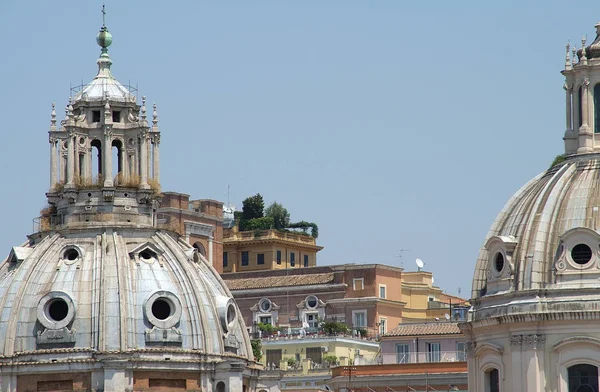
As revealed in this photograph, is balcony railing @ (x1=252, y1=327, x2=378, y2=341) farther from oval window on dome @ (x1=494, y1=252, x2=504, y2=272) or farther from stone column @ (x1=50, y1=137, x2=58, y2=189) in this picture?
oval window on dome @ (x1=494, y1=252, x2=504, y2=272)

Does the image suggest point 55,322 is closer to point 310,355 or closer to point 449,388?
point 449,388

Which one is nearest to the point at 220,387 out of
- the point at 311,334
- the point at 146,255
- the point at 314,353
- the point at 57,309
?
the point at 146,255

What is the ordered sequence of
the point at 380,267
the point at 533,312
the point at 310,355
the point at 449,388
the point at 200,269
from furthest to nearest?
the point at 380,267 < the point at 310,355 < the point at 449,388 < the point at 200,269 < the point at 533,312

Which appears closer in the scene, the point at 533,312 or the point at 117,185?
the point at 533,312

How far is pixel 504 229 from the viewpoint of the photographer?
11619cm

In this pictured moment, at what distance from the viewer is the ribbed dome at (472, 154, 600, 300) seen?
111750mm

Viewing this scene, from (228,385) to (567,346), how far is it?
19.5m

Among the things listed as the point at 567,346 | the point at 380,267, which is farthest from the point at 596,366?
the point at 380,267

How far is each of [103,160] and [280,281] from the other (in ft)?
186

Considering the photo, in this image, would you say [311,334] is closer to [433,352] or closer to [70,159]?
[433,352]

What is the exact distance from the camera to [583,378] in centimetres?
11188

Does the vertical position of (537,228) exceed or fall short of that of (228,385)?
it exceeds it

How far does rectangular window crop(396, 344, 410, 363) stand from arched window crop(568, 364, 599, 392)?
38.5 metres

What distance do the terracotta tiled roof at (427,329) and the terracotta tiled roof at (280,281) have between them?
2115 centimetres
